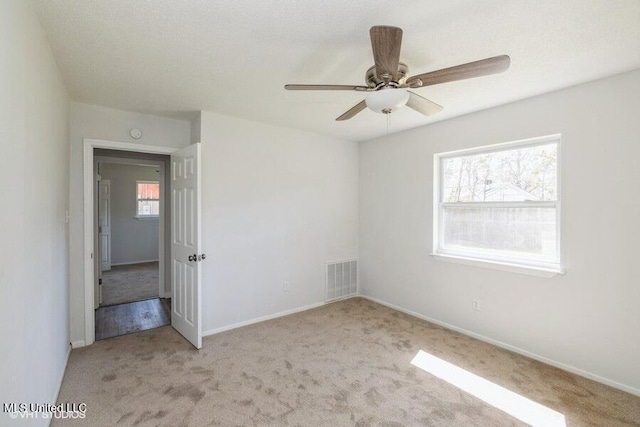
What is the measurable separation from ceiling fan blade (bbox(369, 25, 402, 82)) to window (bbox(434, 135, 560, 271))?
2.01 meters

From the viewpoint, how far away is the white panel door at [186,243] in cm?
292

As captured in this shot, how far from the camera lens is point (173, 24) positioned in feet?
5.59

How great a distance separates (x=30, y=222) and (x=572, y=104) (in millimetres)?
3950

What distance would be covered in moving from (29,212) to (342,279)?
12.0 ft

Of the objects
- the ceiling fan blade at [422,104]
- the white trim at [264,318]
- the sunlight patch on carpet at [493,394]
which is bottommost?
the sunlight patch on carpet at [493,394]

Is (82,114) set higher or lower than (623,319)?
higher

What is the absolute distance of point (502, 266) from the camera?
2990 millimetres

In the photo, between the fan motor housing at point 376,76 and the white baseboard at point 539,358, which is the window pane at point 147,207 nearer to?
the white baseboard at point 539,358

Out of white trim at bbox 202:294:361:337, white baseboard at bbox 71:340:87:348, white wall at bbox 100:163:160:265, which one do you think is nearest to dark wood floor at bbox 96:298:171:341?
white baseboard at bbox 71:340:87:348

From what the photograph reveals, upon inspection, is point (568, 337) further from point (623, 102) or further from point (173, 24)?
point (173, 24)

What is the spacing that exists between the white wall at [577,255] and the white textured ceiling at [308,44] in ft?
0.85

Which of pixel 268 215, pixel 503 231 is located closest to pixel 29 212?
pixel 268 215

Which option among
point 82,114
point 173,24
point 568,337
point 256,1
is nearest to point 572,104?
point 568,337

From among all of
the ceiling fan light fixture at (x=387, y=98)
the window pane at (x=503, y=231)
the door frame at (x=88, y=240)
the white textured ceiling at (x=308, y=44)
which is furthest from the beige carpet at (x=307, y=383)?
the white textured ceiling at (x=308, y=44)
